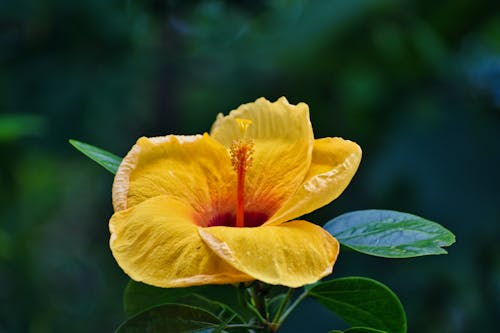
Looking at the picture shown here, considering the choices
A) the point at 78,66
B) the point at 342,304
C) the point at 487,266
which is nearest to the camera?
the point at 342,304

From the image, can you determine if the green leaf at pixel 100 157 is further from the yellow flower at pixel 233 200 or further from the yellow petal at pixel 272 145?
the yellow petal at pixel 272 145

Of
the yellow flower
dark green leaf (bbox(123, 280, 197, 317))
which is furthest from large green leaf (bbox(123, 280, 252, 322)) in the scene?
the yellow flower

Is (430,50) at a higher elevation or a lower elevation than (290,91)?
higher

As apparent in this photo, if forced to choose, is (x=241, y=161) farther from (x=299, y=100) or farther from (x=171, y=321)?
(x=299, y=100)

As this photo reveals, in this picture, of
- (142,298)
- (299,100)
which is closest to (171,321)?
(142,298)

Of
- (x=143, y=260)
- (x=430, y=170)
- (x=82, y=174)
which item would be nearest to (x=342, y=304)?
(x=143, y=260)

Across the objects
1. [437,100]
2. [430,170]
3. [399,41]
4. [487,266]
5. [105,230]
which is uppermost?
[399,41]

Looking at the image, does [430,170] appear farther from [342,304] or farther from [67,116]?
[342,304]
